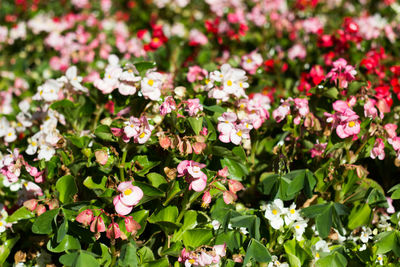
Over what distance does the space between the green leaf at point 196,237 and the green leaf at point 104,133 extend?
421 millimetres

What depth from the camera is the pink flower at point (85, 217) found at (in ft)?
4.04

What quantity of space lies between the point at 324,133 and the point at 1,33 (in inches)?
105

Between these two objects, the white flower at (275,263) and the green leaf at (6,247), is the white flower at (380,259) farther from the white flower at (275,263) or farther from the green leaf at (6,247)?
the green leaf at (6,247)

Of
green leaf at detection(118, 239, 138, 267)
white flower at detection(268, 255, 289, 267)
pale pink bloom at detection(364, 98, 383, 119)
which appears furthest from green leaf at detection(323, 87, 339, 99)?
green leaf at detection(118, 239, 138, 267)

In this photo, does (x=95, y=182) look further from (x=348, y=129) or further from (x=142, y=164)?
(x=348, y=129)

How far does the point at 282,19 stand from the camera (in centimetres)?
321

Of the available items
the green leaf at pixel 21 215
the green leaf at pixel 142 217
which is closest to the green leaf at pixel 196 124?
the green leaf at pixel 142 217

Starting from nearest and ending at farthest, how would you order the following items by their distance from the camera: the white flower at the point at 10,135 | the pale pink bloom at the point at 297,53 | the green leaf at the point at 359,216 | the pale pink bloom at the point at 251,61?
the green leaf at the point at 359,216 < the white flower at the point at 10,135 < the pale pink bloom at the point at 251,61 < the pale pink bloom at the point at 297,53

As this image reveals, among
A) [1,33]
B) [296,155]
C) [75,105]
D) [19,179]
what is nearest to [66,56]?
[1,33]

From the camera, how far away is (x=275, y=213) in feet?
4.62

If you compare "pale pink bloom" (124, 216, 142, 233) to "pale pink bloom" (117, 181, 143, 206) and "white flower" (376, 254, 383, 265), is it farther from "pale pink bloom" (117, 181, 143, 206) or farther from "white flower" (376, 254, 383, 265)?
"white flower" (376, 254, 383, 265)

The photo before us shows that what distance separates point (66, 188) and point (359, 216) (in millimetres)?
1056

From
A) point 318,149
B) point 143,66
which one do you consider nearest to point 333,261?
point 318,149

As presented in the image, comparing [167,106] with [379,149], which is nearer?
[167,106]
